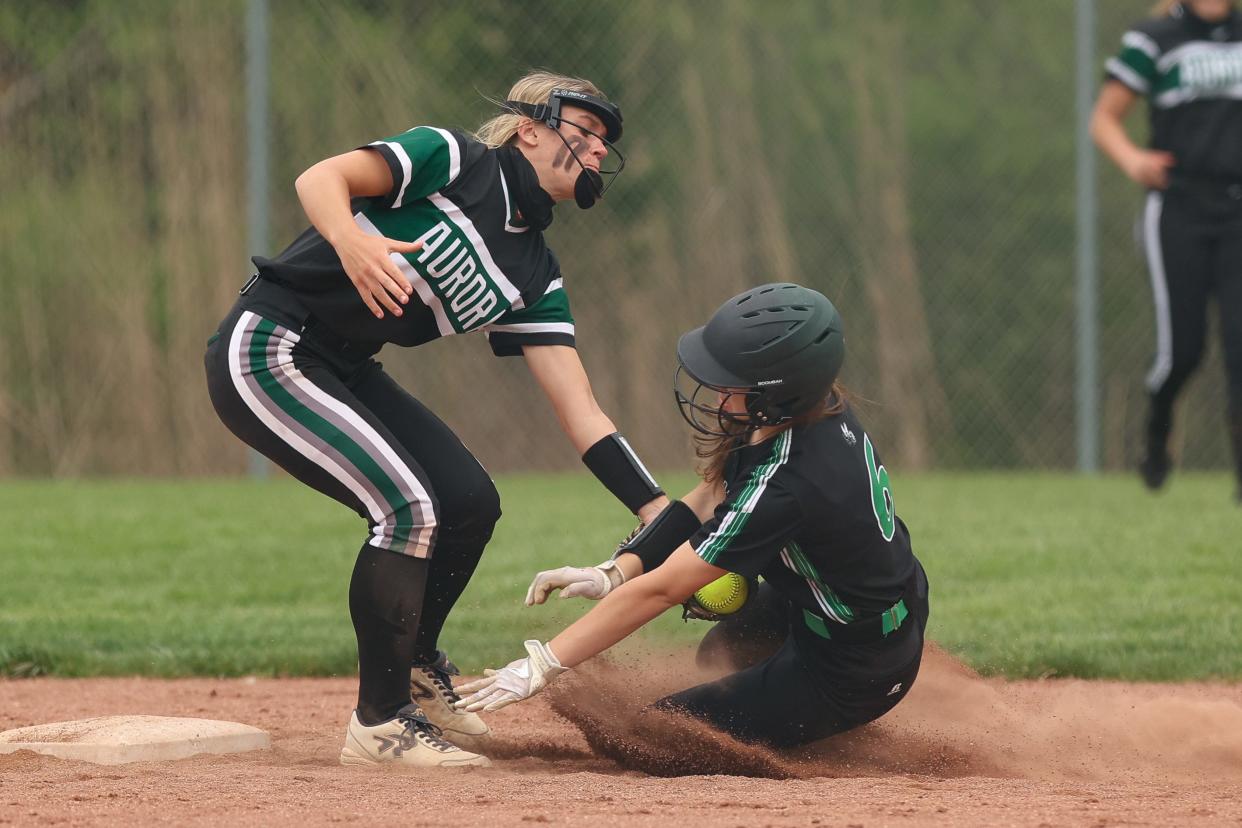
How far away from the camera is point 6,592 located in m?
7.12

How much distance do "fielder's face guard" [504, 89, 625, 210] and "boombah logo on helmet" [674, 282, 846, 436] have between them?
0.64 m

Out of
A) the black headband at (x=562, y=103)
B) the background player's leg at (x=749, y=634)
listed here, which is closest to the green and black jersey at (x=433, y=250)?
the black headband at (x=562, y=103)

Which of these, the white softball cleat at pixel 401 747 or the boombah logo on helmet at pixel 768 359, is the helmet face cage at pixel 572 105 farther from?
the white softball cleat at pixel 401 747

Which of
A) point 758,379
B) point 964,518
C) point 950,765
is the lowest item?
point 964,518

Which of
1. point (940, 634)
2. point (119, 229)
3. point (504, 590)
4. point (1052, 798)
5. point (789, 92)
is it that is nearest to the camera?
point (1052, 798)

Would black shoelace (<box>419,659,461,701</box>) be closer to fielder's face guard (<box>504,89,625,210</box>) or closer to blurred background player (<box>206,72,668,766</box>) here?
blurred background player (<box>206,72,668,766</box>)

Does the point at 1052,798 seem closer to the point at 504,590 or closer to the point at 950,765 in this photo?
the point at 950,765

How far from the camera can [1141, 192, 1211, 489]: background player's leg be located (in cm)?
828

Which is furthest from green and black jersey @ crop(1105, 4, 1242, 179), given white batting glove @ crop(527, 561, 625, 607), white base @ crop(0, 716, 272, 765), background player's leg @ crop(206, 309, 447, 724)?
white base @ crop(0, 716, 272, 765)

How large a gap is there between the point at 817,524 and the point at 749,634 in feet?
2.78

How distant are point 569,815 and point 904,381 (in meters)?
9.08

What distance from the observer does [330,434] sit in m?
4.18

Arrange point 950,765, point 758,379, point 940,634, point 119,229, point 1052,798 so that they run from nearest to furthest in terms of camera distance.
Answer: point 1052,798 → point 758,379 → point 950,765 → point 940,634 → point 119,229

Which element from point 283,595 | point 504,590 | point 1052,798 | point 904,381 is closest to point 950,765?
point 1052,798
